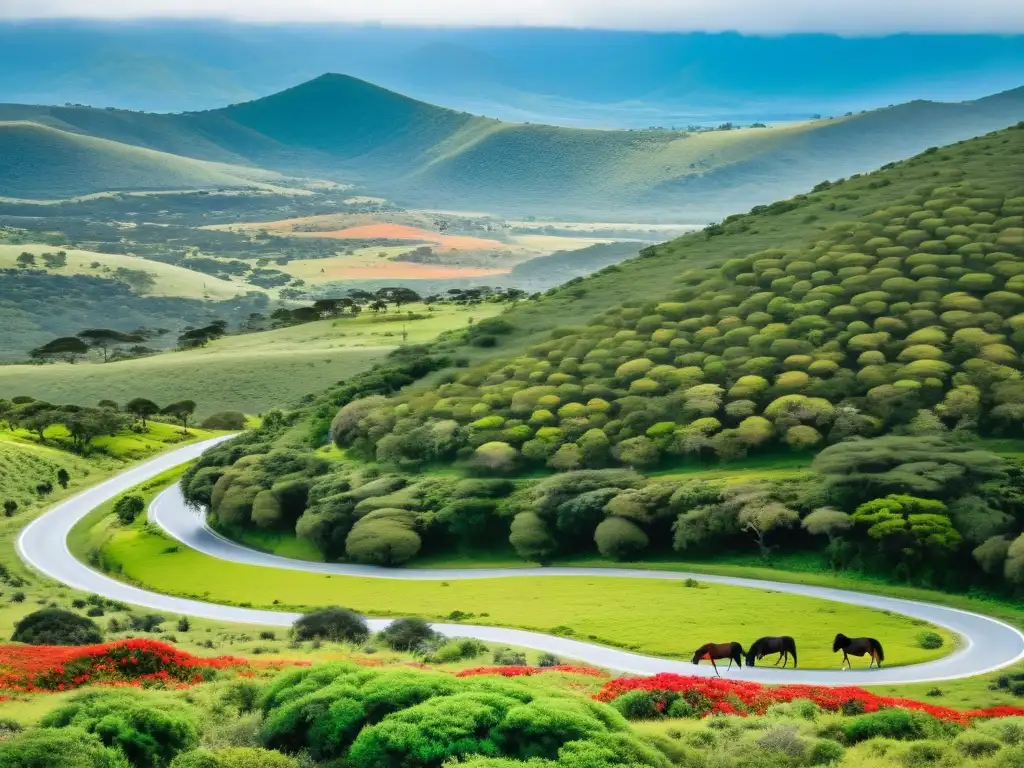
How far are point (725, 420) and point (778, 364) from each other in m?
6.45

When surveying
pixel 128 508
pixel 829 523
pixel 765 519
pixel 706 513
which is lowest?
pixel 128 508

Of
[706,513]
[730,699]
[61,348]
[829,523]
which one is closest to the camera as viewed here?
[730,699]

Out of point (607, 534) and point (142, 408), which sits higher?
point (607, 534)

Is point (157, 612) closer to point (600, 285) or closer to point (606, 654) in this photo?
point (606, 654)

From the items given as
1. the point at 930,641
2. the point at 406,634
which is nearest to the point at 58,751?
the point at 406,634

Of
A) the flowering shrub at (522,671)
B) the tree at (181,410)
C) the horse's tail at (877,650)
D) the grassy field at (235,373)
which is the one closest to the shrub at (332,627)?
the flowering shrub at (522,671)

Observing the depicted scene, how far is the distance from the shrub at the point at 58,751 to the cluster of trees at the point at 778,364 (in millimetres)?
47482

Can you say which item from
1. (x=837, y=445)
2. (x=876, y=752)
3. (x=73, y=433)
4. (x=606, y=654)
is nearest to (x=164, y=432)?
(x=73, y=433)

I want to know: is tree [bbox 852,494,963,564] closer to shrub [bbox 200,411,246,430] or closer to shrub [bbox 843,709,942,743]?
shrub [bbox 843,709,942,743]

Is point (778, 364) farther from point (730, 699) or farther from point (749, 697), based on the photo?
point (730, 699)

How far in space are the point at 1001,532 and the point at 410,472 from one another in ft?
118

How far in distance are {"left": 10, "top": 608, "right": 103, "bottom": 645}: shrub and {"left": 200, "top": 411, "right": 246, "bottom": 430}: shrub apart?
78798 millimetres

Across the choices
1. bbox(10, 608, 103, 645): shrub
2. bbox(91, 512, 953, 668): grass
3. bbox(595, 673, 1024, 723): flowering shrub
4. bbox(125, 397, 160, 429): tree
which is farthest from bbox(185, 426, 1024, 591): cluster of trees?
bbox(125, 397, 160, 429): tree

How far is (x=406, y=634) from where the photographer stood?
47094 millimetres
